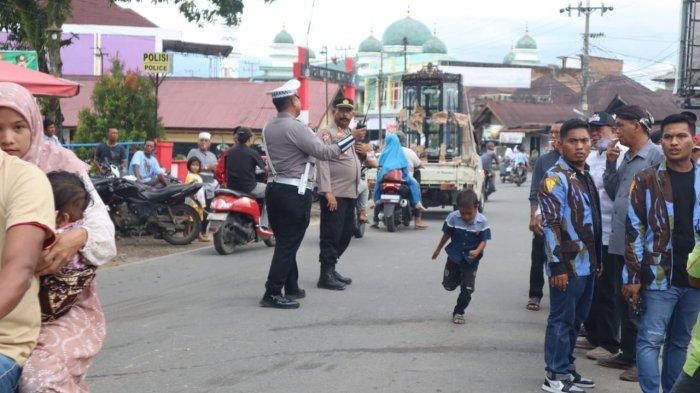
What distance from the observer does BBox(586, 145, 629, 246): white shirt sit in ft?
22.0

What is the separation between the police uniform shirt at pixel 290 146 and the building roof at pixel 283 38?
3447 inches

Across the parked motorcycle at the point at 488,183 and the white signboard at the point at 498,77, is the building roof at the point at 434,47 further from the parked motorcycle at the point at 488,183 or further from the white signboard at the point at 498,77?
the parked motorcycle at the point at 488,183

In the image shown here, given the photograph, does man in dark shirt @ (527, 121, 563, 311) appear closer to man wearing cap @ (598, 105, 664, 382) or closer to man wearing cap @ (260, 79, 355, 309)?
man wearing cap @ (598, 105, 664, 382)

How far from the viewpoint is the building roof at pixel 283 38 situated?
94625 mm

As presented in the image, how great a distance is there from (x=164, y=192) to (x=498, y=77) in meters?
69.1

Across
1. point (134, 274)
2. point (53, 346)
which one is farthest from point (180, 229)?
point (53, 346)

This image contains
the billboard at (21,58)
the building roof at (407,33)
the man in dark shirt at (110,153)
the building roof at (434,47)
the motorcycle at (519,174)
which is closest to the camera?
the billboard at (21,58)

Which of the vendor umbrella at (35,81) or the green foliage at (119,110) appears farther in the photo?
the green foliage at (119,110)

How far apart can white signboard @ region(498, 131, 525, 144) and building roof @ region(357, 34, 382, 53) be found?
106 ft

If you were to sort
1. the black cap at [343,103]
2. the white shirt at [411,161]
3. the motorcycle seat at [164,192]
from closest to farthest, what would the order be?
the black cap at [343,103]
the motorcycle seat at [164,192]
the white shirt at [411,161]

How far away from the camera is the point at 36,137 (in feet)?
11.1

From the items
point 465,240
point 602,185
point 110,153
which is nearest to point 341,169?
point 465,240

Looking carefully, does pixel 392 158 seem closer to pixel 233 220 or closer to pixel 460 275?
pixel 233 220

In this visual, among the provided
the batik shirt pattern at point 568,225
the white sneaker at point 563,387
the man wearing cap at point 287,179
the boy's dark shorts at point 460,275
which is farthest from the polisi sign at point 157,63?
the white sneaker at point 563,387
